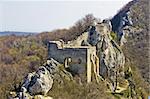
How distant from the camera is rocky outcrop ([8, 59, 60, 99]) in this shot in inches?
1061

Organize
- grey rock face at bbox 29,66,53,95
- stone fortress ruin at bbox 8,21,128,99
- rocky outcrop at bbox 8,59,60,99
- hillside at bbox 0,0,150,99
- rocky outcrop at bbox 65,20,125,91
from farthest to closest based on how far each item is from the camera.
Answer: rocky outcrop at bbox 65,20,125,91 < hillside at bbox 0,0,150,99 < stone fortress ruin at bbox 8,21,128,99 < grey rock face at bbox 29,66,53,95 < rocky outcrop at bbox 8,59,60,99

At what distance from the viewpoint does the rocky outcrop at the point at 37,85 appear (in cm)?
2694

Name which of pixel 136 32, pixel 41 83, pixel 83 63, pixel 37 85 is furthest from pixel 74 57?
pixel 136 32

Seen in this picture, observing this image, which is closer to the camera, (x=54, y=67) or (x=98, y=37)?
(x=54, y=67)

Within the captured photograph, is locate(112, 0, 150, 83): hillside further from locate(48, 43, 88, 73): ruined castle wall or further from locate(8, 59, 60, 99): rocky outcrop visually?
locate(8, 59, 60, 99): rocky outcrop

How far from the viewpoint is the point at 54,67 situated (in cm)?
2867

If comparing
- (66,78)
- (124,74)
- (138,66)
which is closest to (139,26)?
(138,66)

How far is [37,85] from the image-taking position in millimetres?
27188

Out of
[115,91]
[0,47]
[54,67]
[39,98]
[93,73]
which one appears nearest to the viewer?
[39,98]

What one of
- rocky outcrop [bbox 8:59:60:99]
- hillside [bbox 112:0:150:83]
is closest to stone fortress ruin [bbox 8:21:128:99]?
rocky outcrop [bbox 8:59:60:99]

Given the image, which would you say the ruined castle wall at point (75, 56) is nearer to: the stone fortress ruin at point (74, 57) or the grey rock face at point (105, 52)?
the stone fortress ruin at point (74, 57)

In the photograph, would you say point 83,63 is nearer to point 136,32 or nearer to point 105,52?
point 105,52

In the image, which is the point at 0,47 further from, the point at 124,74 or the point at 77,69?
the point at 77,69

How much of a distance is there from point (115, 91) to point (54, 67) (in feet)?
18.8
